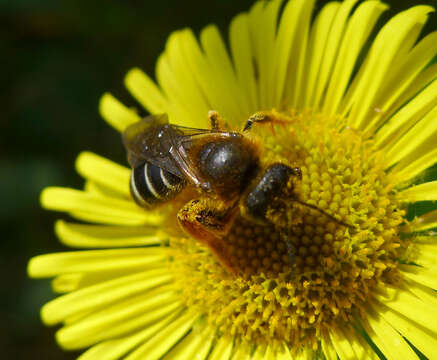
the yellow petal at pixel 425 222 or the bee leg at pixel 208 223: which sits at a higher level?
the bee leg at pixel 208 223

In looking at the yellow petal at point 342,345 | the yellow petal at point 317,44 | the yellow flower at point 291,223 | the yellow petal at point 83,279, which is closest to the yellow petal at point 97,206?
the yellow flower at point 291,223

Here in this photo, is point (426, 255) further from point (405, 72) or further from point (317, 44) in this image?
point (317, 44)

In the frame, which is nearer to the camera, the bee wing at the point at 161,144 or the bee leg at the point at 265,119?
the bee wing at the point at 161,144

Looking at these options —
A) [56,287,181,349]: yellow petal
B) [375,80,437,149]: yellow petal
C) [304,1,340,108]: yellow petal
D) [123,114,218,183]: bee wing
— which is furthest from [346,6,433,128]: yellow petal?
[56,287,181,349]: yellow petal

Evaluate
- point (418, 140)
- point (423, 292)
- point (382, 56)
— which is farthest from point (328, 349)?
point (382, 56)

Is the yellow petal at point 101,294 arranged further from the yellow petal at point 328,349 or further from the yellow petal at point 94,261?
the yellow petal at point 328,349

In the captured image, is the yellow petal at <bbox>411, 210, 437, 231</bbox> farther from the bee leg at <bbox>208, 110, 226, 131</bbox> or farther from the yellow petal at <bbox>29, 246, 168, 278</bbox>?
the yellow petal at <bbox>29, 246, 168, 278</bbox>
